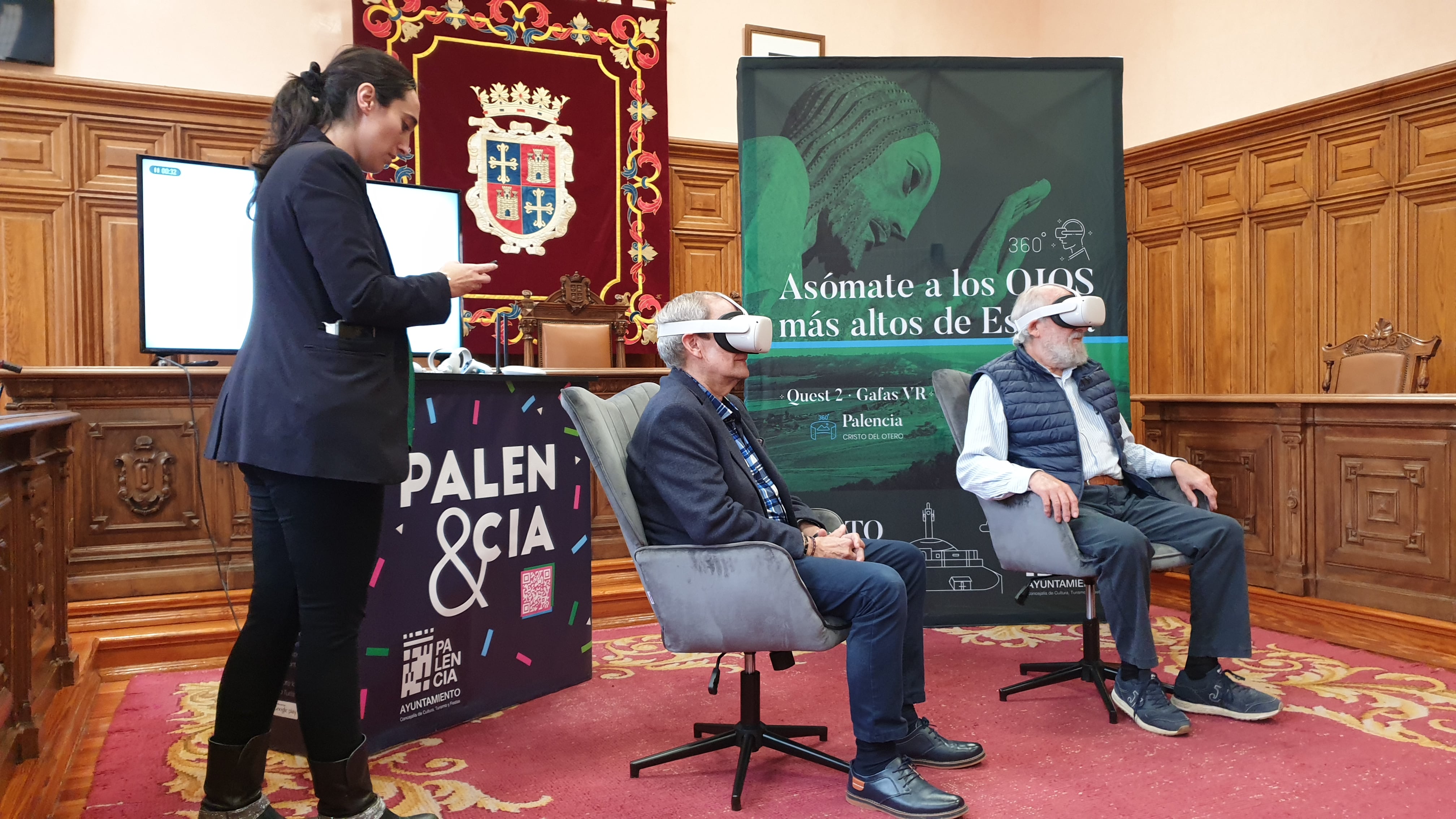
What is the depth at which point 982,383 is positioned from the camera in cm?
309

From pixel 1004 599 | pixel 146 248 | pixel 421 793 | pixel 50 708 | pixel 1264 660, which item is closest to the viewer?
pixel 421 793

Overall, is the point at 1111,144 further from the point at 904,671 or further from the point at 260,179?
the point at 260,179

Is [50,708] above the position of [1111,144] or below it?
Answer: below

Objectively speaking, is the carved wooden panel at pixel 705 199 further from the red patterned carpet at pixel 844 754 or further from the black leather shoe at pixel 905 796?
the black leather shoe at pixel 905 796

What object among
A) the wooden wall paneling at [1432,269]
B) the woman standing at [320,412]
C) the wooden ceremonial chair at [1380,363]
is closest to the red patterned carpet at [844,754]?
the woman standing at [320,412]

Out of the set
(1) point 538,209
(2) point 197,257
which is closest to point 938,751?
(2) point 197,257

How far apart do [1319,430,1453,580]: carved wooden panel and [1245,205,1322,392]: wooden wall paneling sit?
2274 millimetres

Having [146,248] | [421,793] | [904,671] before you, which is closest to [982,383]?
[904,671]

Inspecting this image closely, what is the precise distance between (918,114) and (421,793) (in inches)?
115

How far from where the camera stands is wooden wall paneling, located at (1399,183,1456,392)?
5266 mm

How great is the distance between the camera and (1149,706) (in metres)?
2.75

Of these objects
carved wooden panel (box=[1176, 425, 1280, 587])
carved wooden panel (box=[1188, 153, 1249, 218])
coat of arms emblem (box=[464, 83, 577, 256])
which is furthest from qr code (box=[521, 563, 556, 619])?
carved wooden panel (box=[1188, 153, 1249, 218])

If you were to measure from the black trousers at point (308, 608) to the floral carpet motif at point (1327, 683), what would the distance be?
2548mm

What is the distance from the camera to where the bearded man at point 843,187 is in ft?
12.5
